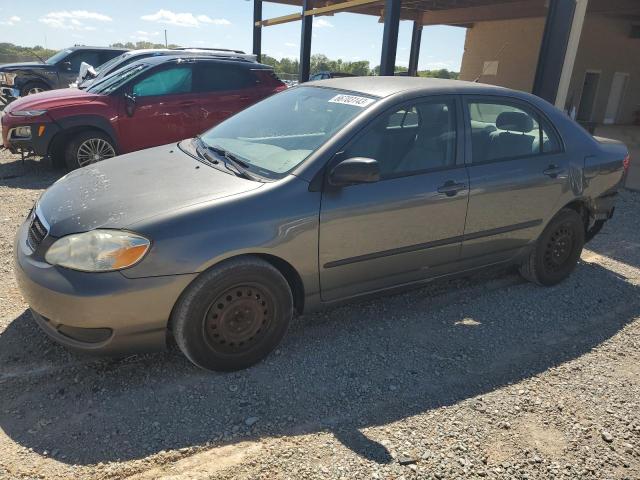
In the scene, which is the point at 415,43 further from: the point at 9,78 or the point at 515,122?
the point at 515,122

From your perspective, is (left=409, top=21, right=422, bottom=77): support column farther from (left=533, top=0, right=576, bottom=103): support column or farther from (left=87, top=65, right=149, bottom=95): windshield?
(left=87, top=65, right=149, bottom=95): windshield

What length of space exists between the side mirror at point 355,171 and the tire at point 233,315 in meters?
0.64

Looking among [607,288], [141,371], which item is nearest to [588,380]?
[607,288]

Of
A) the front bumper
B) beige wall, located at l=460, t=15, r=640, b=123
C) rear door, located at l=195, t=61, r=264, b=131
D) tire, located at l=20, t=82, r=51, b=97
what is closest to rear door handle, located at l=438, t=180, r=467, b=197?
the front bumper

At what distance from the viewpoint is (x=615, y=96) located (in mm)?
19234

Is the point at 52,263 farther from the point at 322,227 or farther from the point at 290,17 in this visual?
the point at 290,17

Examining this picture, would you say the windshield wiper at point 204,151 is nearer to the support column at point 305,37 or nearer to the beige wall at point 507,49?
the support column at point 305,37

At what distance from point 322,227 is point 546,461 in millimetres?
1643

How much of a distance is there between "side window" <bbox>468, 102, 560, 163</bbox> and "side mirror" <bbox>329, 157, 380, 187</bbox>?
1087 millimetres

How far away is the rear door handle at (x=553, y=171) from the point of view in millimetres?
3943

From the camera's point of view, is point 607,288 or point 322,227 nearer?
point 322,227

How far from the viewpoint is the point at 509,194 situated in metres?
3.76

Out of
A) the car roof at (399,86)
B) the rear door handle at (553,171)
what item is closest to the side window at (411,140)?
the car roof at (399,86)

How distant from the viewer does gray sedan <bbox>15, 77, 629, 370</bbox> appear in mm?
2580
